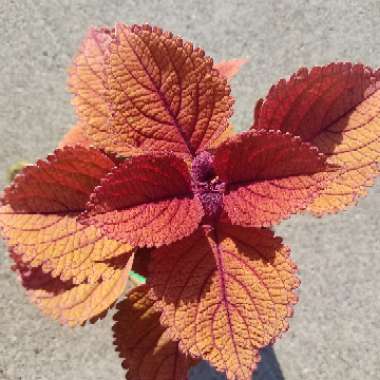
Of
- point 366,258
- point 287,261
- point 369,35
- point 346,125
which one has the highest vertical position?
point 369,35

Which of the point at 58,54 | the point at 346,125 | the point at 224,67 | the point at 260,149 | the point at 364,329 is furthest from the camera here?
the point at 58,54

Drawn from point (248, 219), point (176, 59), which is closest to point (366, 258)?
point (248, 219)

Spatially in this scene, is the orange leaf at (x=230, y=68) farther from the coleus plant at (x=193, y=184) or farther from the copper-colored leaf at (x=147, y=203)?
the copper-colored leaf at (x=147, y=203)

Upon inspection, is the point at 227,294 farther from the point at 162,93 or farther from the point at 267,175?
the point at 162,93

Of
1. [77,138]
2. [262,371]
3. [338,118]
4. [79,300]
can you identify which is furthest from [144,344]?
[262,371]

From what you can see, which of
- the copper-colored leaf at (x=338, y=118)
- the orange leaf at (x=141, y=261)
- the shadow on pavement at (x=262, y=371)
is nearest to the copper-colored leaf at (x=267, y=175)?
the copper-colored leaf at (x=338, y=118)

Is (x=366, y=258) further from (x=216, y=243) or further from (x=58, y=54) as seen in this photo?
(x=58, y=54)

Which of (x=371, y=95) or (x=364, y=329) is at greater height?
(x=371, y=95)

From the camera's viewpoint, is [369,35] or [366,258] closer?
[366,258]
